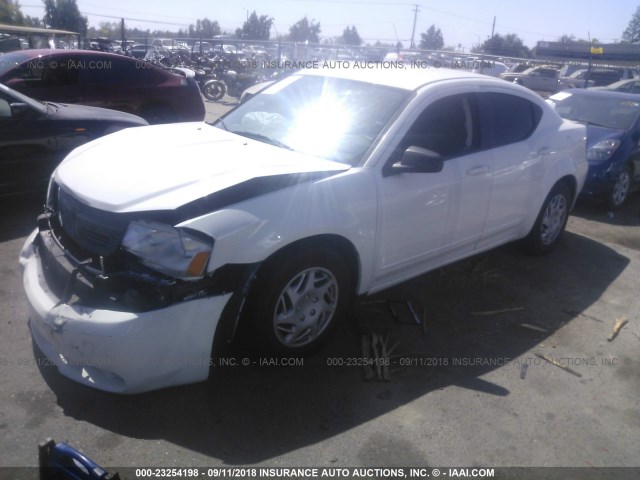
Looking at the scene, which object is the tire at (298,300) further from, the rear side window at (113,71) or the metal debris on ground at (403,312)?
the rear side window at (113,71)

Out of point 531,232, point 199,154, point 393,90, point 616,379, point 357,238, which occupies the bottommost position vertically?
point 616,379

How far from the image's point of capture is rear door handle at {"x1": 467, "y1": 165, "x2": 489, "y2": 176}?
13.5 ft

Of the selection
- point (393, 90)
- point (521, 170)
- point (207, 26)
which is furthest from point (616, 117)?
point (207, 26)

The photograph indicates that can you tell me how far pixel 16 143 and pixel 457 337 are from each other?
15.0 ft

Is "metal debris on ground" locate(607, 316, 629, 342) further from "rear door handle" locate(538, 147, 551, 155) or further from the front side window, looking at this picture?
the front side window

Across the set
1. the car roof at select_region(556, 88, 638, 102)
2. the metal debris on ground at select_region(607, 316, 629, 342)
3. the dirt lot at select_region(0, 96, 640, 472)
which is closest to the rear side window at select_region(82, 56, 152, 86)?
the dirt lot at select_region(0, 96, 640, 472)

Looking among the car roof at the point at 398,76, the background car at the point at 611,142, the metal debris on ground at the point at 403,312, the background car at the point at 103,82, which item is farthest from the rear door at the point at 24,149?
the background car at the point at 611,142

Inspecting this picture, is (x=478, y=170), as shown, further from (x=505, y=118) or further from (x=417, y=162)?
(x=417, y=162)

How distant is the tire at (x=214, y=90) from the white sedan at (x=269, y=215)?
541 inches

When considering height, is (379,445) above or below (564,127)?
below

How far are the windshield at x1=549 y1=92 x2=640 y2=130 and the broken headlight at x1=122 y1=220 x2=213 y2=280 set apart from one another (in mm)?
7211

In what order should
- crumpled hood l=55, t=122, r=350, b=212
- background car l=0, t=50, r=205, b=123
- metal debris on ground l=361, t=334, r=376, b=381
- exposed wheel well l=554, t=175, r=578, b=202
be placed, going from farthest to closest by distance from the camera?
background car l=0, t=50, r=205, b=123 → exposed wheel well l=554, t=175, r=578, b=202 → metal debris on ground l=361, t=334, r=376, b=381 → crumpled hood l=55, t=122, r=350, b=212

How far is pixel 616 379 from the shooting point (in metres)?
3.67

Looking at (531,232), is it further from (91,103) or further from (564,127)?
(91,103)
